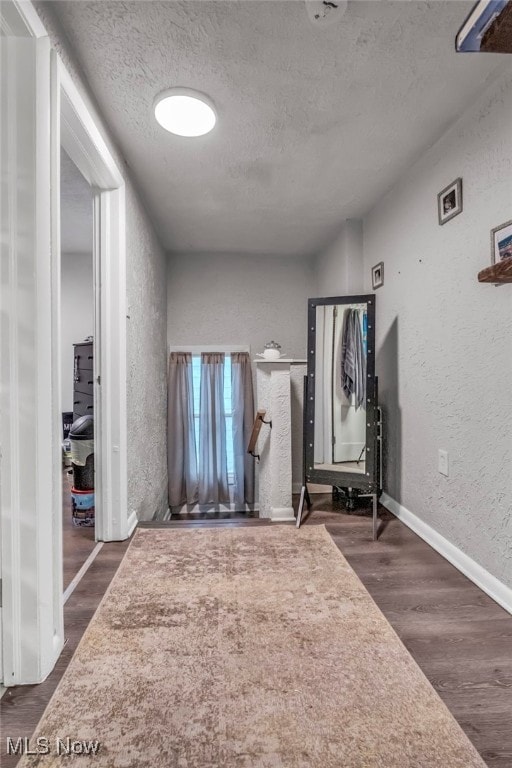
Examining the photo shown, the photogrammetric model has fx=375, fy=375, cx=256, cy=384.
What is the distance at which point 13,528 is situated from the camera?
44.5 inches

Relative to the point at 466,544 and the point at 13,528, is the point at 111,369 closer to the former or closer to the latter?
the point at 13,528

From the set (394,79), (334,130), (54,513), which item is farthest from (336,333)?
(54,513)

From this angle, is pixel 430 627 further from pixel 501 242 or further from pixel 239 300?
pixel 239 300

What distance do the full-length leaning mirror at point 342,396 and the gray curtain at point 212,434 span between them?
5.72 ft

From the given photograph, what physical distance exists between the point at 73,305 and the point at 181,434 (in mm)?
2102

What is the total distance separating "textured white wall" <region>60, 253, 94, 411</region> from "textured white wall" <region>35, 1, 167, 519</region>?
4.32 feet

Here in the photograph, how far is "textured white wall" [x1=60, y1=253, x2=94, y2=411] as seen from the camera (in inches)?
175

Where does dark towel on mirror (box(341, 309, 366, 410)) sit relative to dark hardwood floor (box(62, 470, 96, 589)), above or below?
above

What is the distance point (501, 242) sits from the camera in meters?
1.60

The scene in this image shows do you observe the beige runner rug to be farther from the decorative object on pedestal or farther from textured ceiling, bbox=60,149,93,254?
textured ceiling, bbox=60,149,93,254

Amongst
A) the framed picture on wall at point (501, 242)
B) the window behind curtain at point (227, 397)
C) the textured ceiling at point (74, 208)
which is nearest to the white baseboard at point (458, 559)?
the framed picture on wall at point (501, 242)

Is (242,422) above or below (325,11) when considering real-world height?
below

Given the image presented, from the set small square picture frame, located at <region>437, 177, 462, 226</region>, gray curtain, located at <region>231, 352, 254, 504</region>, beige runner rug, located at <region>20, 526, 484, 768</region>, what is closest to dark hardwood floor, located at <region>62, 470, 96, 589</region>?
beige runner rug, located at <region>20, 526, 484, 768</region>

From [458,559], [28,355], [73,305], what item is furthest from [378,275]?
[73,305]
